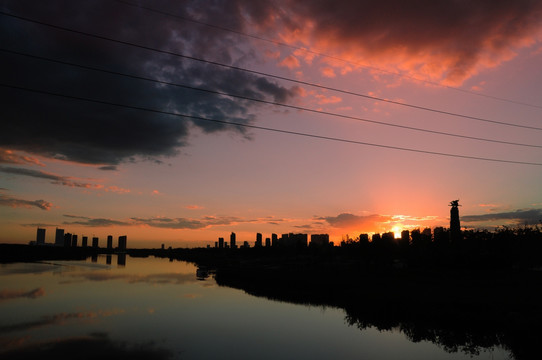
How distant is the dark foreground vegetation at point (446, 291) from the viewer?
3384cm

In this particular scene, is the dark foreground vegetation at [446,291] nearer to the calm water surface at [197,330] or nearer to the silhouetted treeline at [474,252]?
the silhouetted treeline at [474,252]

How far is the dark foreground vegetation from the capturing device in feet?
111

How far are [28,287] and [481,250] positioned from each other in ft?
289

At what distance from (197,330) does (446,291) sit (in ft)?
117

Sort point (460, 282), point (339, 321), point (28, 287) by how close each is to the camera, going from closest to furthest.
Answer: point (339, 321) < point (460, 282) < point (28, 287)

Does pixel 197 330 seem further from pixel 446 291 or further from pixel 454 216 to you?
pixel 454 216

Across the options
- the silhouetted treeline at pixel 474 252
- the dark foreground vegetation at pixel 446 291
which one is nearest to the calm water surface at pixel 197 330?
the dark foreground vegetation at pixel 446 291

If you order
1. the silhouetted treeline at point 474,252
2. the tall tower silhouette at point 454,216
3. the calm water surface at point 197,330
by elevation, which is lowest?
the calm water surface at point 197,330

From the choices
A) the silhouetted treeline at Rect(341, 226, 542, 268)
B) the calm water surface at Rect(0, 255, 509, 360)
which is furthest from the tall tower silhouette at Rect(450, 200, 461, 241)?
the calm water surface at Rect(0, 255, 509, 360)

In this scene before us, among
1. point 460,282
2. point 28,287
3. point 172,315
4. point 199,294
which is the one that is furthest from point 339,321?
point 28,287

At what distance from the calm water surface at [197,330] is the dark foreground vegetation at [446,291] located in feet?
10.8

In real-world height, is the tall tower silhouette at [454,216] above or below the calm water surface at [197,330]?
above

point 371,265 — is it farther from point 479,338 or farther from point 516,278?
point 479,338

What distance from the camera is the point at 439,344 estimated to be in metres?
32.2
